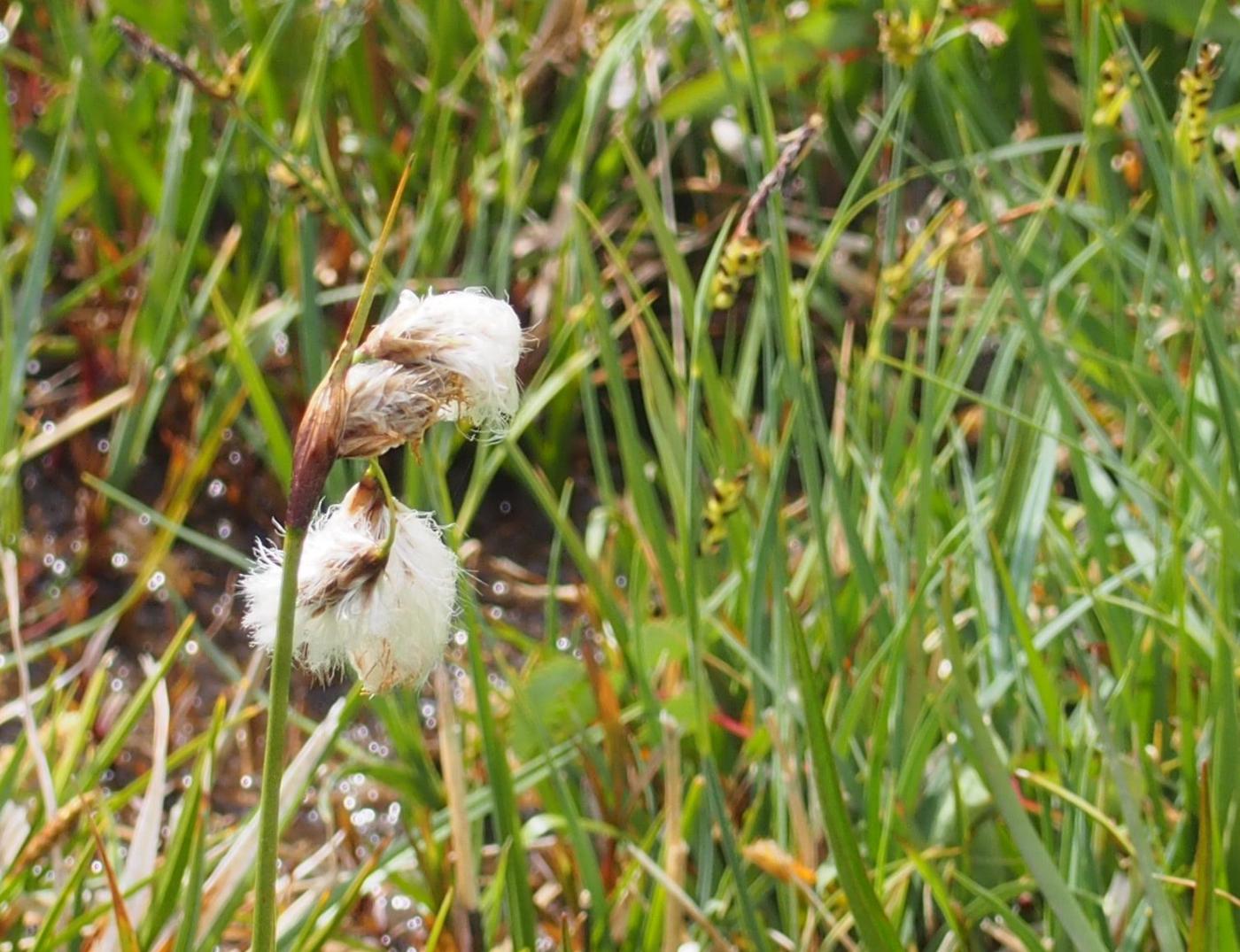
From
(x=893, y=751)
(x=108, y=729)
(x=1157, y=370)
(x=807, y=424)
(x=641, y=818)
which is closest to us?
(x=807, y=424)

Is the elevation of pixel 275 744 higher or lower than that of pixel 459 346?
lower

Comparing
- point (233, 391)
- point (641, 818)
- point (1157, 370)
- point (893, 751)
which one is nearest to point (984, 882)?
point (893, 751)

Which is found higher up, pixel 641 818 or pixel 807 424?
pixel 807 424

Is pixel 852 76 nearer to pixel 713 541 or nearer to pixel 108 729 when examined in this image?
pixel 713 541

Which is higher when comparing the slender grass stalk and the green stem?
the slender grass stalk
